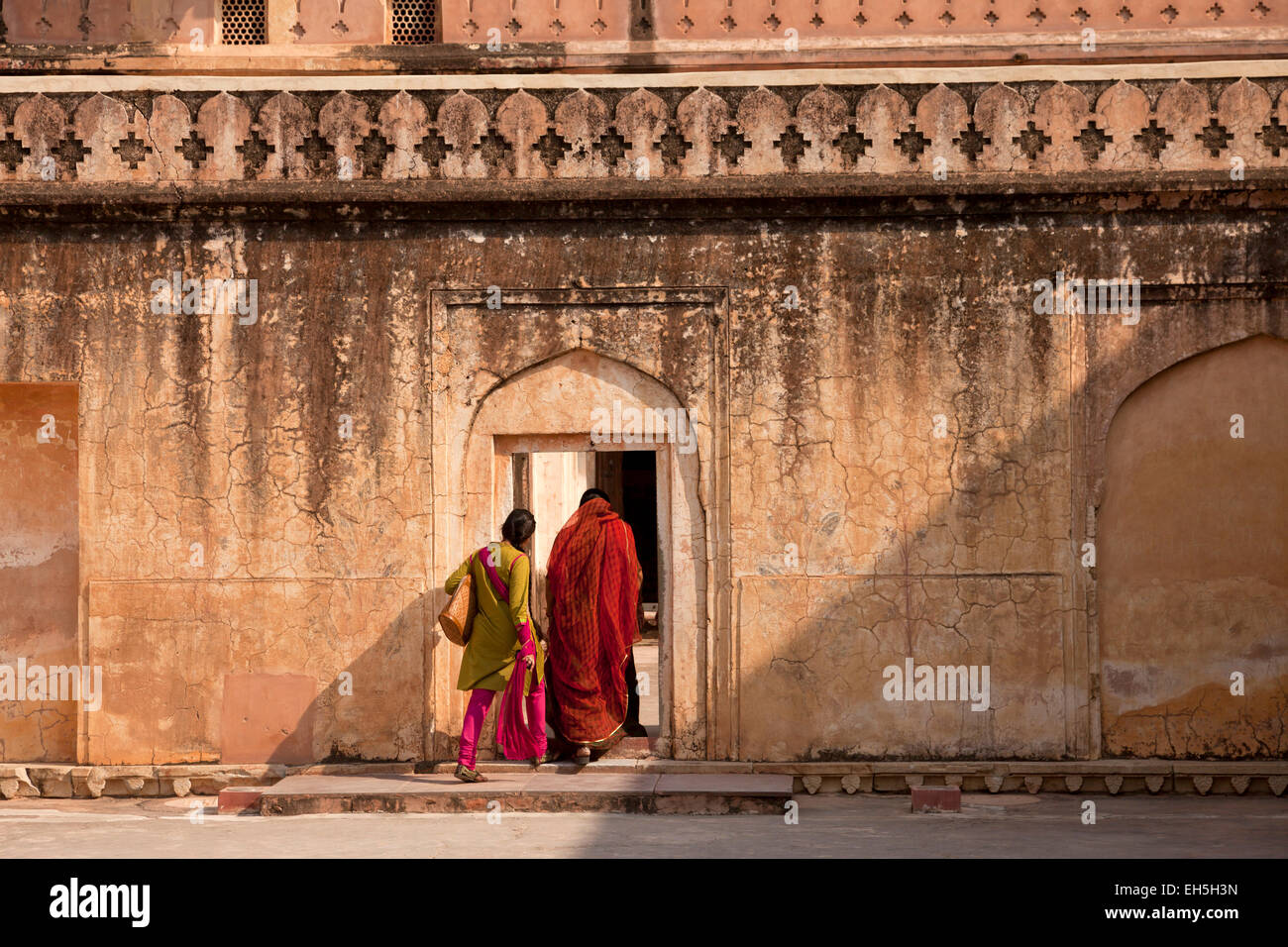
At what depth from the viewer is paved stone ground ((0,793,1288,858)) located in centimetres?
648

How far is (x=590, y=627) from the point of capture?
26.8ft

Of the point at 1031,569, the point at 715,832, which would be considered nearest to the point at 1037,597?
the point at 1031,569

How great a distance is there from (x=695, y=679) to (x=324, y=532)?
206 cm

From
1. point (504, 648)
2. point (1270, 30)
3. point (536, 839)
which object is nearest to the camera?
point (536, 839)

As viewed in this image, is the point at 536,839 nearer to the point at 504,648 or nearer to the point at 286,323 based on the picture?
the point at 504,648

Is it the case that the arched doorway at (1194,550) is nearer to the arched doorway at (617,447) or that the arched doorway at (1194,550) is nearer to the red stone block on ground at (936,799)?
the red stone block on ground at (936,799)

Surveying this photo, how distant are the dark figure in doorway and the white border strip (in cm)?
228

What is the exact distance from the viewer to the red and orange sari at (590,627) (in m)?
8.10

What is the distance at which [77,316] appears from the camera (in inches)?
323

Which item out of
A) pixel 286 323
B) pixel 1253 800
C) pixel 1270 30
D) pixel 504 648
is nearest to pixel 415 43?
pixel 286 323

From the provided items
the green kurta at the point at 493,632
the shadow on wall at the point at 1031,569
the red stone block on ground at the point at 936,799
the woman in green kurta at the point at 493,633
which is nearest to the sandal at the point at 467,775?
the woman in green kurta at the point at 493,633

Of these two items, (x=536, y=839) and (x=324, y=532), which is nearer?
(x=536, y=839)

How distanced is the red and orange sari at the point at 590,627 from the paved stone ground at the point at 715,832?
81 cm

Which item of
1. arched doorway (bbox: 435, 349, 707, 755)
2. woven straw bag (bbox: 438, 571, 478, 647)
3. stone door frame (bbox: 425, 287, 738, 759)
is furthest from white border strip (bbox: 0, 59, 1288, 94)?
woven straw bag (bbox: 438, 571, 478, 647)
